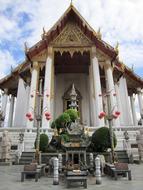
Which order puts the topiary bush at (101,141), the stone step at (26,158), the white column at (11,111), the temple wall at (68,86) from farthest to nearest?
1. the white column at (11,111)
2. the temple wall at (68,86)
3. the stone step at (26,158)
4. the topiary bush at (101,141)

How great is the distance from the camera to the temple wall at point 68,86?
19781mm

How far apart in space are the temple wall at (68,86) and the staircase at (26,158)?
8206 millimetres

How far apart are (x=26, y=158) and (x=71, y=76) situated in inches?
455

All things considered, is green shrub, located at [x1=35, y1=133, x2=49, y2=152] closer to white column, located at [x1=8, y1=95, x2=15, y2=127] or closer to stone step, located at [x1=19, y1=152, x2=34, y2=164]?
A: stone step, located at [x1=19, y1=152, x2=34, y2=164]

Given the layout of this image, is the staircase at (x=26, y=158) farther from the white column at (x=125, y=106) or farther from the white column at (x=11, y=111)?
the white column at (x=11, y=111)

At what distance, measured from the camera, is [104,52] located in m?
17.6

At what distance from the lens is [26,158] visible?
1101 cm

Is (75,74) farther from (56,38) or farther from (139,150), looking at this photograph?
(139,150)

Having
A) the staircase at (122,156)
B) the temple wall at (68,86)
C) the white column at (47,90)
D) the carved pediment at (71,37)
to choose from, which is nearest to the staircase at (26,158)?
the white column at (47,90)

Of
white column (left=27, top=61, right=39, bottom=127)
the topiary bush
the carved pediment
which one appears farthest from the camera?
the carved pediment

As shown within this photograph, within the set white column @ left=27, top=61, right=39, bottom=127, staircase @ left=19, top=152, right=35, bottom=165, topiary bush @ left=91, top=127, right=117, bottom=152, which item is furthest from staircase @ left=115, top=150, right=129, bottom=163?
white column @ left=27, top=61, right=39, bottom=127

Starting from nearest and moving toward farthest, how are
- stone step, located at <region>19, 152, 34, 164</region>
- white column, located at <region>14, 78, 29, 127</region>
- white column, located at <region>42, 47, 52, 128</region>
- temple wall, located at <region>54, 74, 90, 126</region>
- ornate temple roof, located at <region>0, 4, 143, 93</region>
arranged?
stone step, located at <region>19, 152, 34, 164</region>
white column, located at <region>42, 47, 52, 128</region>
ornate temple roof, located at <region>0, 4, 143, 93</region>
white column, located at <region>14, 78, 29, 127</region>
temple wall, located at <region>54, 74, 90, 126</region>

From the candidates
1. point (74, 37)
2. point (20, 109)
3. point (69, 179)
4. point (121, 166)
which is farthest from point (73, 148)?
point (74, 37)

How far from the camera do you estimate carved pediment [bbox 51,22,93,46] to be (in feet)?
58.4
